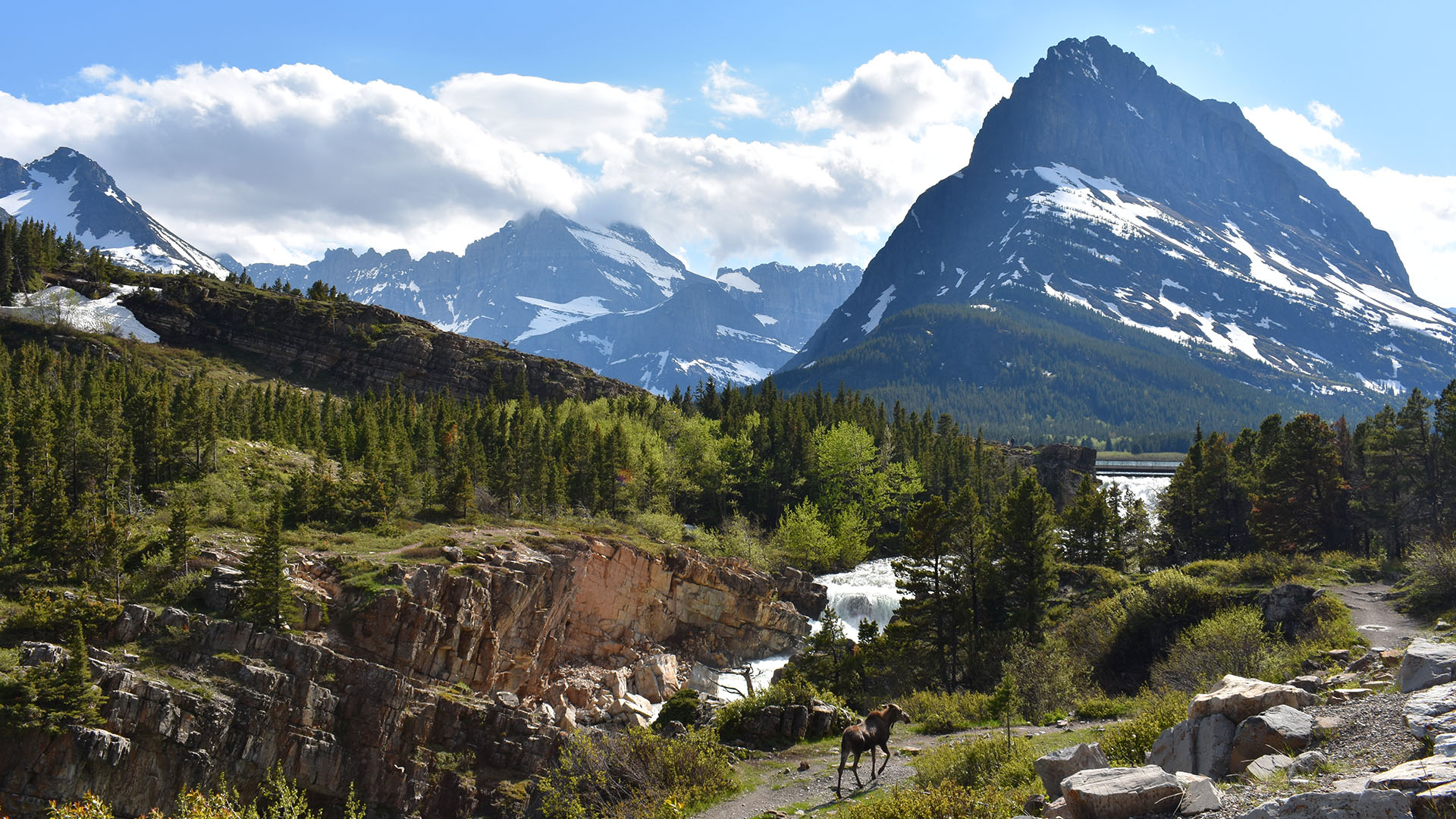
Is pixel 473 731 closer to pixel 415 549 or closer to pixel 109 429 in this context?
pixel 415 549

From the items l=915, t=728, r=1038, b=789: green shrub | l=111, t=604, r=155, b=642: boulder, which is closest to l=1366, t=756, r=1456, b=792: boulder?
l=915, t=728, r=1038, b=789: green shrub

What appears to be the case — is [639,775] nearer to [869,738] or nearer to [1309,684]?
[869,738]

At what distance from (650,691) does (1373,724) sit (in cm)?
4181

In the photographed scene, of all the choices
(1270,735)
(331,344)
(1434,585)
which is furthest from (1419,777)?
(331,344)

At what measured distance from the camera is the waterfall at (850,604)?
182 feet

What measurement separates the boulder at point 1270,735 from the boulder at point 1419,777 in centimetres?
371

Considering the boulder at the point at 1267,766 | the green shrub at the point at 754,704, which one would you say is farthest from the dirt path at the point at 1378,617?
the green shrub at the point at 754,704

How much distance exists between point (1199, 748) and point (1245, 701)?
4.10 ft

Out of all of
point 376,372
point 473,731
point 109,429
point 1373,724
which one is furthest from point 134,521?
point 376,372

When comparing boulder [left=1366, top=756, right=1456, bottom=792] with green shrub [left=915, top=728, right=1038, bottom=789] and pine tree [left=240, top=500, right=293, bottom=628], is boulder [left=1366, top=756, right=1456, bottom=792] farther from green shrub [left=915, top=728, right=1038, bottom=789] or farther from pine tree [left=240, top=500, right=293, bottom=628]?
pine tree [left=240, top=500, right=293, bottom=628]

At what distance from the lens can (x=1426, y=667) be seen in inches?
602

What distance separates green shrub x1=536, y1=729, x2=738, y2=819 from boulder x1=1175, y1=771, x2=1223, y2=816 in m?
12.8

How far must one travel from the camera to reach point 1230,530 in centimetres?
7356

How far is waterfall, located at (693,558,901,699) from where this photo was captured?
55.6 metres
